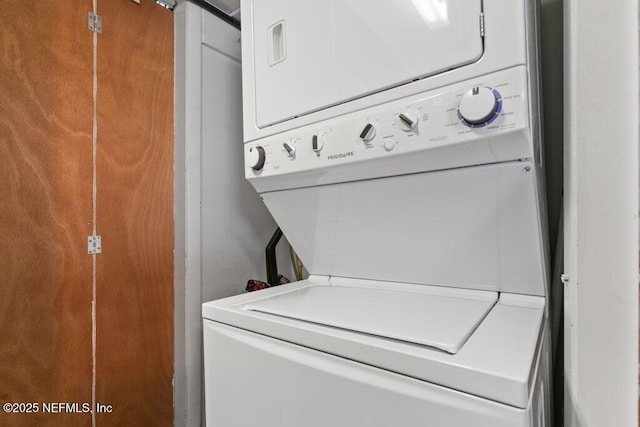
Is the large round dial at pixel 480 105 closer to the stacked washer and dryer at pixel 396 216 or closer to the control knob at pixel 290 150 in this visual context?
the stacked washer and dryer at pixel 396 216

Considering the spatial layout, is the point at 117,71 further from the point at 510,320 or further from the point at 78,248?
the point at 510,320

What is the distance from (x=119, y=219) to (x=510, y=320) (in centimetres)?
166

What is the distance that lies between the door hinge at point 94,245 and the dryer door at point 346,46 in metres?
0.93

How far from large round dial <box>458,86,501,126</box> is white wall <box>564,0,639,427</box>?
16 centimetres

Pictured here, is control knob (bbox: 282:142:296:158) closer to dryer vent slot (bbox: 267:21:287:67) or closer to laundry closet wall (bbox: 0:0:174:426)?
dryer vent slot (bbox: 267:21:287:67)

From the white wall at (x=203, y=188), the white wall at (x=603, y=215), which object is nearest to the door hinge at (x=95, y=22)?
the white wall at (x=203, y=188)

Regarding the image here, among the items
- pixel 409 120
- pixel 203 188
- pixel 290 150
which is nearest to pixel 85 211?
pixel 203 188

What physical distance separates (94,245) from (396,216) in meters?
1.35

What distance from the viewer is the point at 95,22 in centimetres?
151

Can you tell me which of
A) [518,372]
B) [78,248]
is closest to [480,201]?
[518,372]

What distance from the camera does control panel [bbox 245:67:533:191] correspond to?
2.67 feet

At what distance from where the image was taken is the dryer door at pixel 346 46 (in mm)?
908

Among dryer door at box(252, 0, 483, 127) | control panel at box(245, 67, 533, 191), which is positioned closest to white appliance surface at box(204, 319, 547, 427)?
control panel at box(245, 67, 533, 191)

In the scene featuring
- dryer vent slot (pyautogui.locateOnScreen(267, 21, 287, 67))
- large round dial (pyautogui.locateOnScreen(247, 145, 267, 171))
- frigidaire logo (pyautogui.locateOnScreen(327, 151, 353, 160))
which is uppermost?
dryer vent slot (pyautogui.locateOnScreen(267, 21, 287, 67))
